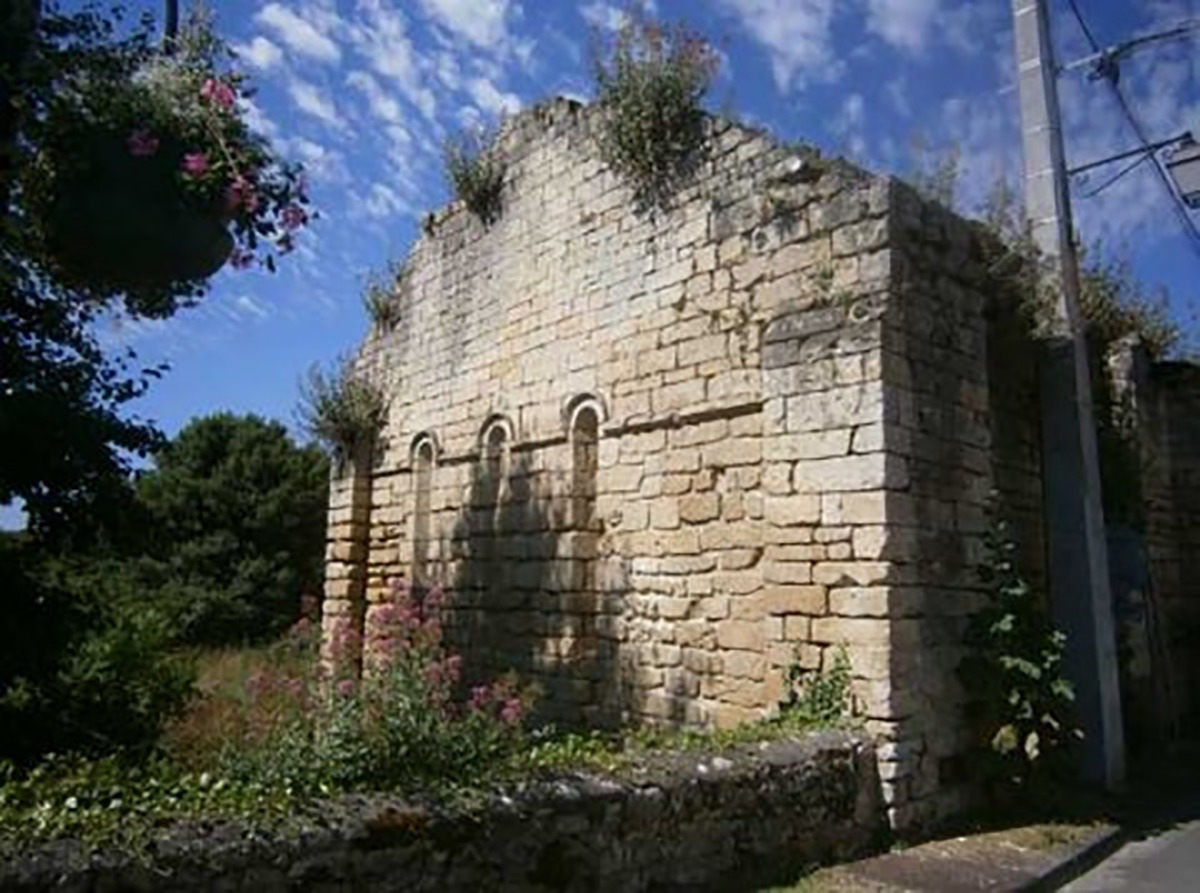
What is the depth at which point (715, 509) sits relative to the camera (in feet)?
24.5

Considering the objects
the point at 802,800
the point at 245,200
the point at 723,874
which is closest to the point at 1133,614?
the point at 802,800

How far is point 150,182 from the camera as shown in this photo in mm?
4148

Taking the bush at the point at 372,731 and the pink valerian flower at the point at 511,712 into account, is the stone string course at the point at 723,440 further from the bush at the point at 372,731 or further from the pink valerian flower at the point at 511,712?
the bush at the point at 372,731

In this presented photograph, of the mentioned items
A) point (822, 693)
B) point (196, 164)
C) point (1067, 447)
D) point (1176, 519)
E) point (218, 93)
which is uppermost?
point (218, 93)

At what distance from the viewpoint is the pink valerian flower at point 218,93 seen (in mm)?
4301

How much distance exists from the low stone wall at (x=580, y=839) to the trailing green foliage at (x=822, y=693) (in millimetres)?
265

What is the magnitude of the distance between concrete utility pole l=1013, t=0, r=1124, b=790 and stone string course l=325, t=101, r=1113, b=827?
28cm

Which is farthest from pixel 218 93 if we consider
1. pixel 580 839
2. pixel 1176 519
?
pixel 1176 519

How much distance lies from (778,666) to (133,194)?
4.56m

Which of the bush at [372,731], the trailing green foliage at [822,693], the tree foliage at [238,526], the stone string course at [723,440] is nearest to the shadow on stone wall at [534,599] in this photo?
the stone string course at [723,440]

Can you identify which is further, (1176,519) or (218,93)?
(1176,519)

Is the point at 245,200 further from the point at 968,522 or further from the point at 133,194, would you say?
the point at 968,522

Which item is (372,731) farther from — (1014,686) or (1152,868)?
(1152,868)

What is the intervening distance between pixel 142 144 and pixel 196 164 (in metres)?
0.21
